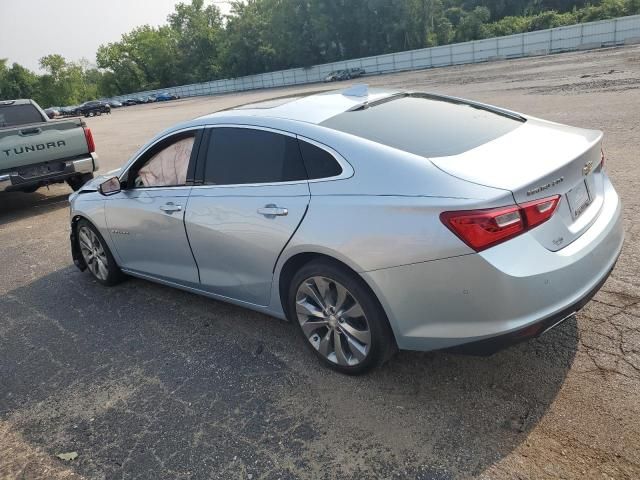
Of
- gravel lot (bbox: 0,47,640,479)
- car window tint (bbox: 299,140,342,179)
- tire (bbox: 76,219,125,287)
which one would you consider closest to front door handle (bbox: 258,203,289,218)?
car window tint (bbox: 299,140,342,179)

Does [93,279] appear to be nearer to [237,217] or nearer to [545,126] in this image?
[237,217]

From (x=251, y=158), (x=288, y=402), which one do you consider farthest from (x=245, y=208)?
(x=288, y=402)

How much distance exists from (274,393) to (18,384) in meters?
1.88

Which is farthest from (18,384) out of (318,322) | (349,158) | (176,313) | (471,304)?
(471,304)

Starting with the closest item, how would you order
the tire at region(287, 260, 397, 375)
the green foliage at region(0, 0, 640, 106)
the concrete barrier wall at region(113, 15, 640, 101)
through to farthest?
the tire at region(287, 260, 397, 375), the concrete barrier wall at region(113, 15, 640, 101), the green foliage at region(0, 0, 640, 106)

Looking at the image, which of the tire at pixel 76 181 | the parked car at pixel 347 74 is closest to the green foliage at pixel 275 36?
the parked car at pixel 347 74

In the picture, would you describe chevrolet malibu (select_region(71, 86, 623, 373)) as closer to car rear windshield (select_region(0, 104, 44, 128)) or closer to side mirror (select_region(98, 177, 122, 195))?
side mirror (select_region(98, 177, 122, 195))

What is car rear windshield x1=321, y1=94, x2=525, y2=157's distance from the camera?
3.05 metres

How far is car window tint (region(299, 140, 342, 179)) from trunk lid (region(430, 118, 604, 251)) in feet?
1.87

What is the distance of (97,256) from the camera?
17.0ft

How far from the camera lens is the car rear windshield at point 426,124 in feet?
10.0

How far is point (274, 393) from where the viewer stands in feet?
10.5

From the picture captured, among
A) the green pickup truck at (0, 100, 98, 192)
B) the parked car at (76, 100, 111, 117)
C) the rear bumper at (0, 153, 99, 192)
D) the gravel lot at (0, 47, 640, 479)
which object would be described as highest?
the green pickup truck at (0, 100, 98, 192)

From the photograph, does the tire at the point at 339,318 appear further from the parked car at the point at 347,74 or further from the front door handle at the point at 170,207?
the parked car at the point at 347,74
